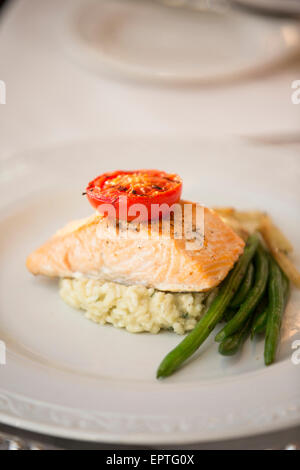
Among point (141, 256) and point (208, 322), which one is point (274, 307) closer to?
point (208, 322)

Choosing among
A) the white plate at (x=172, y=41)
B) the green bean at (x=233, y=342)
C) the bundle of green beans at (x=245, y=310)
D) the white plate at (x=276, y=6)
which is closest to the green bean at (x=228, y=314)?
the bundle of green beans at (x=245, y=310)

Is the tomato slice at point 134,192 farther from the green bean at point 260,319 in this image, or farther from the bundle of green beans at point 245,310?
the green bean at point 260,319

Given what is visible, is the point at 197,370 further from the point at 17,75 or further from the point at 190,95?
the point at 17,75

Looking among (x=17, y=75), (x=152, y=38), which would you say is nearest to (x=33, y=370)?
(x=17, y=75)

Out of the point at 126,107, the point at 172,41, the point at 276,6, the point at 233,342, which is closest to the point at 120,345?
the point at 233,342

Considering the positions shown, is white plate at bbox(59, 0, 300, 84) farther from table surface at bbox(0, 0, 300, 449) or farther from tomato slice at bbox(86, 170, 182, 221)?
tomato slice at bbox(86, 170, 182, 221)

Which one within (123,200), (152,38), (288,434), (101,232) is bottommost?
(288,434)

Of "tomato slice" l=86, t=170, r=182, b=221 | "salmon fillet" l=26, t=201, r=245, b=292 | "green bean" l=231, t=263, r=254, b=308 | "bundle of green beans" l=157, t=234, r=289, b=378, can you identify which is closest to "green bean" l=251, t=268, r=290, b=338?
"bundle of green beans" l=157, t=234, r=289, b=378
